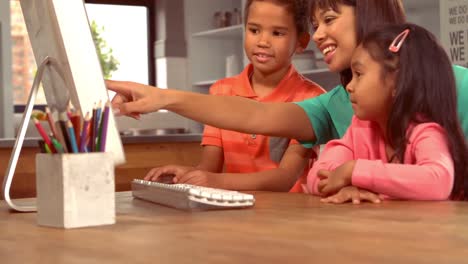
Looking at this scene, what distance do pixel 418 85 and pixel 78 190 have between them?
27.6 inches

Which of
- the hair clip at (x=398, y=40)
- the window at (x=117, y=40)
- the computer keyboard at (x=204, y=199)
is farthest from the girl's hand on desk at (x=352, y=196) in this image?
the window at (x=117, y=40)

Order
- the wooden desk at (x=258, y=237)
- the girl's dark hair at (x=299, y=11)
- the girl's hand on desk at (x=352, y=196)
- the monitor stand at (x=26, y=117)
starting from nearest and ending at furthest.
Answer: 1. the wooden desk at (x=258, y=237)
2. the monitor stand at (x=26, y=117)
3. the girl's hand on desk at (x=352, y=196)
4. the girl's dark hair at (x=299, y=11)

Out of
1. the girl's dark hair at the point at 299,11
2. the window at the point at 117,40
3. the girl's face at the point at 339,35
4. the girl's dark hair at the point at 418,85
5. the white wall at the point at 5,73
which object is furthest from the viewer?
the window at the point at 117,40

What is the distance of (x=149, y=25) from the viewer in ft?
23.0

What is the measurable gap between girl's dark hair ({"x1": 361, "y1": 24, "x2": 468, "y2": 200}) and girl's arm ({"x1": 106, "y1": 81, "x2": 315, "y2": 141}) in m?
0.37

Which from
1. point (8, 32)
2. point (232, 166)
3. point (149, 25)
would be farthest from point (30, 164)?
point (149, 25)

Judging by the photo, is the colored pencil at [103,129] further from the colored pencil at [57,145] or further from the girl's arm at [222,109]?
the girl's arm at [222,109]

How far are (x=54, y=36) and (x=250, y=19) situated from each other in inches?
44.4

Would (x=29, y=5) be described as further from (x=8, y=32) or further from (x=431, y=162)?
(x=8, y=32)

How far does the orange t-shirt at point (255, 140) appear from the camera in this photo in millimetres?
2088

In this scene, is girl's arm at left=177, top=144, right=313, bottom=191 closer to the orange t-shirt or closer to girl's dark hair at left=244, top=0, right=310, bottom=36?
the orange t-shirt

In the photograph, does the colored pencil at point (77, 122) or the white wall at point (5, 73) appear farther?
the white wall at point (5, 73)

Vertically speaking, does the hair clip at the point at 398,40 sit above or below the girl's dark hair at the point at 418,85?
above

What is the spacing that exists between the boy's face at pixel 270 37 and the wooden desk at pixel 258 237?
98cm
